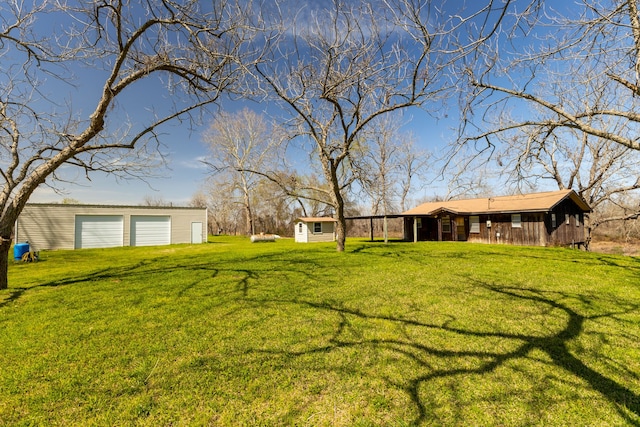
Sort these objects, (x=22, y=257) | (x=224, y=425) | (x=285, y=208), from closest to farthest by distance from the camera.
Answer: (x=224, y=425) → (x=22, y=257) → (x=285, y=208)

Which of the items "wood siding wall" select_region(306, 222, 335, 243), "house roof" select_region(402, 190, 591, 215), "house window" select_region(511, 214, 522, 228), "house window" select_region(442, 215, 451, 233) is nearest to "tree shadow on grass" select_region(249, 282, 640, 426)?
"house roof" select_region(402, 190, 591, 215)

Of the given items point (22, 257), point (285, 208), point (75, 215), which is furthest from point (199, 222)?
point (285, 208)

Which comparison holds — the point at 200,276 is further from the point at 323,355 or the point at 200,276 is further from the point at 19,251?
the point at 19,251

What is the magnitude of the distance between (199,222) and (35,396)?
21.9 meters

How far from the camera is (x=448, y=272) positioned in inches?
297

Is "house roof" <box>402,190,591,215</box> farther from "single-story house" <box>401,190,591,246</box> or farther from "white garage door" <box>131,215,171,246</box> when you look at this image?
"white garage door" <box>131,215,171,246</box>

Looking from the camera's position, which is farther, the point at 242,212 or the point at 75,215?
the point at 242,212

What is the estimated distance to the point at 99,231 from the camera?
747 inches

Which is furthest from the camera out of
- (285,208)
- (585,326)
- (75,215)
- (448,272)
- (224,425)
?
(285,208)

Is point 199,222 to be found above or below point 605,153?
below

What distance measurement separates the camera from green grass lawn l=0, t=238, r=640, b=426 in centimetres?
223

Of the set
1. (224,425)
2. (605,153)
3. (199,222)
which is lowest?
(224,425)

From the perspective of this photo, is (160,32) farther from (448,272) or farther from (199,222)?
(199,222)

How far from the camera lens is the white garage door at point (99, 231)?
18453mm
